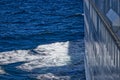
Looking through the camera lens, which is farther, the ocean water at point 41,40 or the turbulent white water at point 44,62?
the ocean water at point 41,40

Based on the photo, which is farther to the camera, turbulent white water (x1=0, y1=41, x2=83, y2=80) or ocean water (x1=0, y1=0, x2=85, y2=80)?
ocean water (x1=0, y1=0, x2=85, y2=80)

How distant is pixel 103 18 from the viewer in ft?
29.2

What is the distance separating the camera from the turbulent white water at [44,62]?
75.6 feet

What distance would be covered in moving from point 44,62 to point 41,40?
1173 cm

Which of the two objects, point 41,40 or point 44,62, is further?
point 41,40

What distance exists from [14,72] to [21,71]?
0.67m

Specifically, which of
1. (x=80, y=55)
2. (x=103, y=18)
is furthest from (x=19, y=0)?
(x=103, y=18)

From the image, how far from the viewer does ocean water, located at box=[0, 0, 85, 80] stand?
23.9 m

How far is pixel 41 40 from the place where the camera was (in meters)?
37.0

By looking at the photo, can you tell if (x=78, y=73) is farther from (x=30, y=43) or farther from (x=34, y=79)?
(x=30, y=43)

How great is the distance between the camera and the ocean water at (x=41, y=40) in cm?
2393

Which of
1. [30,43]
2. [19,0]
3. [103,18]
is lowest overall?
[19,0]

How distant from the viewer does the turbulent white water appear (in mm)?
23050

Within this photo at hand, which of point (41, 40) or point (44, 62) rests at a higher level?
point (44, 62)
